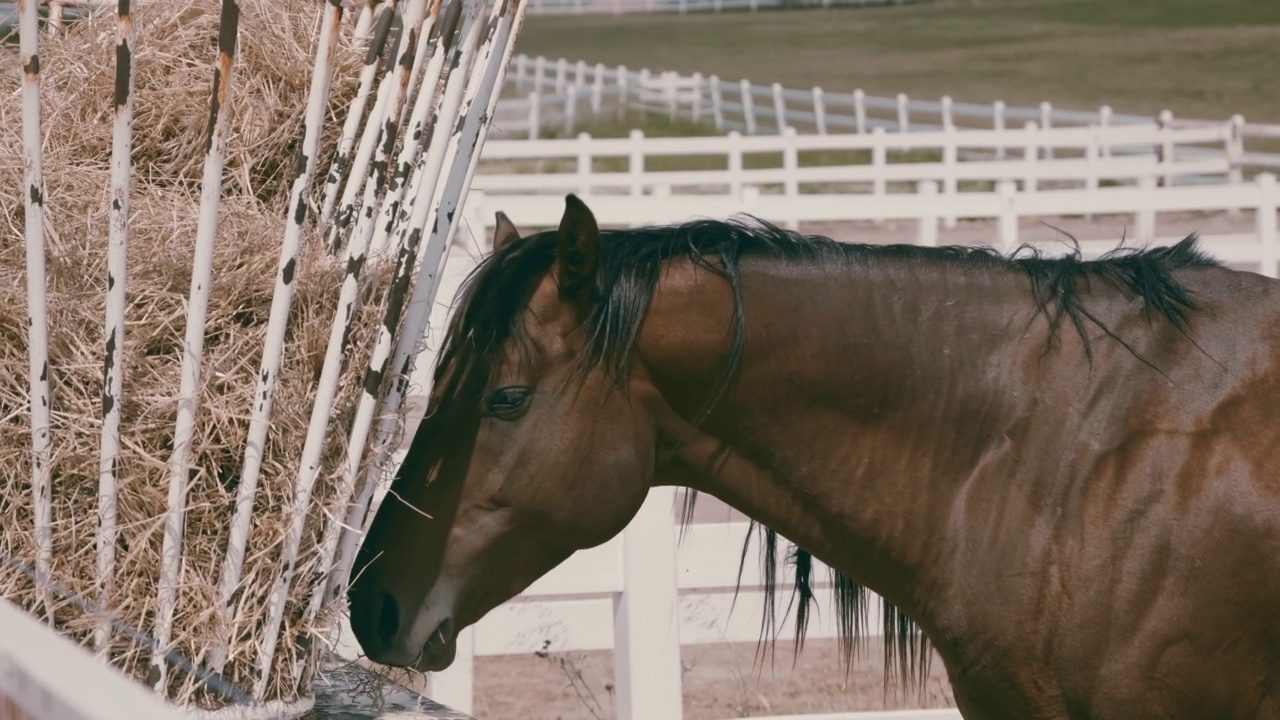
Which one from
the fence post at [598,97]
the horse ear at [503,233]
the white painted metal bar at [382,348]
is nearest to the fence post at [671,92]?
the fence post at [598,97]

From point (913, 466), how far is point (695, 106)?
26.0m

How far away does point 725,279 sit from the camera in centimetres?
262

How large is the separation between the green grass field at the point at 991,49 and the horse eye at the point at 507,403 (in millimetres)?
29985

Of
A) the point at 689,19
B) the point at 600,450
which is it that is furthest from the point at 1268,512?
the point at 689,19

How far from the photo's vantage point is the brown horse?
2418mm

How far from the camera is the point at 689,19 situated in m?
49.8

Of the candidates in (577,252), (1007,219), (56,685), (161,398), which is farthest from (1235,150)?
(56,685)

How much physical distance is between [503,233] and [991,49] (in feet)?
137

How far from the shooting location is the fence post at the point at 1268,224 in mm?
7078

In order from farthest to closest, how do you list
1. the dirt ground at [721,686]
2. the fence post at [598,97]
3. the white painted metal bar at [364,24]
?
1. the fence post at [598,97]
2. the dirt ground at [721,686]
3. the white painted metal bar at [364,24]

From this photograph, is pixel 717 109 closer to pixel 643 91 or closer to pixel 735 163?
pixel 643 91

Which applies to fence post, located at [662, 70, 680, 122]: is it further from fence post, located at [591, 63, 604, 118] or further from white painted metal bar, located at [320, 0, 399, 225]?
white painted metal bar, located at [320, 0, 399, 225]

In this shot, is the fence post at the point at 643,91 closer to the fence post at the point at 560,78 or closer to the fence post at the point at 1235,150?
the fence post at the point at 560,78

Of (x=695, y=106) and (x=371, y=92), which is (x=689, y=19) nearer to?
(x=695, y=106)
